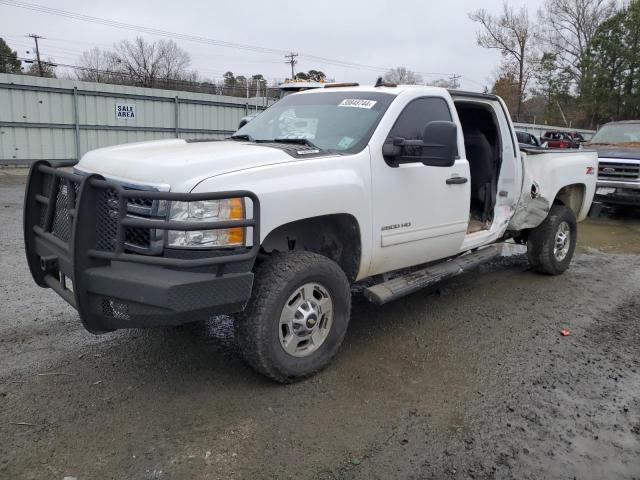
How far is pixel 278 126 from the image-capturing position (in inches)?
182

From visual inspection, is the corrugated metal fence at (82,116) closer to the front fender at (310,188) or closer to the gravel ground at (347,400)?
the gravel ground at (347,400)

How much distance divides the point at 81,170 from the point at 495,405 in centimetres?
318

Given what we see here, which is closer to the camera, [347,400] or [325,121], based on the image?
[347,400]

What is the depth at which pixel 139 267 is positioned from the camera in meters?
2.94

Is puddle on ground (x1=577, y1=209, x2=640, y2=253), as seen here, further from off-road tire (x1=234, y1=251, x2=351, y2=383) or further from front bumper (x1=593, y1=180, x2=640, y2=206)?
off-road tire (x1=234, y1=251, x2=351, y2=383)

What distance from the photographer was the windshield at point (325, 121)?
159 inches

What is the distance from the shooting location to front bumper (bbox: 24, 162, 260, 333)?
283cm

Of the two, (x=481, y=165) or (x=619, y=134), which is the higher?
(x=619, y=134)

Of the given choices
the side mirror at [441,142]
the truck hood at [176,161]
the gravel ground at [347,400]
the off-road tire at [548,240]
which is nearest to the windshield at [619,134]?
the off-road tire at [548,240]

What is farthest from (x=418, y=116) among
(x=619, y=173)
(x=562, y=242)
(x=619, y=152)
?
(x=619, y=152)

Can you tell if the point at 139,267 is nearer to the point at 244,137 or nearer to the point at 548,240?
the point at 244,137

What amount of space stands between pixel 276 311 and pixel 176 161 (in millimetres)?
1072

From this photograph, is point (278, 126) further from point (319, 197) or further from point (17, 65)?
point (17, 65)

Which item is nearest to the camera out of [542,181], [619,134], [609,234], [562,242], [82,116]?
[542,181]
